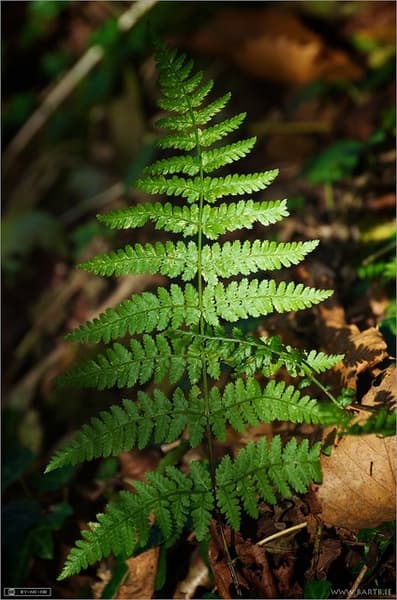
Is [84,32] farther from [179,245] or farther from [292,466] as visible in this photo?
[292,466]

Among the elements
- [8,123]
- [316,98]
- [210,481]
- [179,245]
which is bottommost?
[210,481]

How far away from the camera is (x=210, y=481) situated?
5.89 feet

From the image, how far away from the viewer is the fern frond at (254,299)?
5.92 feet

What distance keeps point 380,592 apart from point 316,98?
3.77 m

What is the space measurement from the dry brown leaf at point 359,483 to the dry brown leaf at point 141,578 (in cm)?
78

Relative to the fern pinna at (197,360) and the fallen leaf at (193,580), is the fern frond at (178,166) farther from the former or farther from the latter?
the fallen leaf at (193,580)

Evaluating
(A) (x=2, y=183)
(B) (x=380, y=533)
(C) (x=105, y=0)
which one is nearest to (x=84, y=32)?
(C) (x=105, y=0)

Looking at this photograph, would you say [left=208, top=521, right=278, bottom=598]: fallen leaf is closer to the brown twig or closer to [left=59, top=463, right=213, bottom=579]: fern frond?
[left=59, top=463, right=213, bottom=579]: fern frond

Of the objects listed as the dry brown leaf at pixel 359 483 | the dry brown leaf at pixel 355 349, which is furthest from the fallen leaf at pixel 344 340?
the dry brown leaf at pixel 359 483

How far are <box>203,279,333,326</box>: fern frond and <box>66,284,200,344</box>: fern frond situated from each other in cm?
6

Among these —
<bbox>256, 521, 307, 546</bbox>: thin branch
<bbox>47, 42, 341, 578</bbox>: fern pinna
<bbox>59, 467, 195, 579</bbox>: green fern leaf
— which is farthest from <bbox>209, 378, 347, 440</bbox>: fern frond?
<bbox>256, 521, 307, 546</bbox>: thin branch

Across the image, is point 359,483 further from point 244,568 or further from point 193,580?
point 193,580

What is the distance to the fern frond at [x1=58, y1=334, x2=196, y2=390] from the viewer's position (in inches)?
71.9

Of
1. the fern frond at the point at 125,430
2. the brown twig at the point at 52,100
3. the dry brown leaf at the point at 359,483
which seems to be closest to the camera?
the fern frond at the point at 125,430
